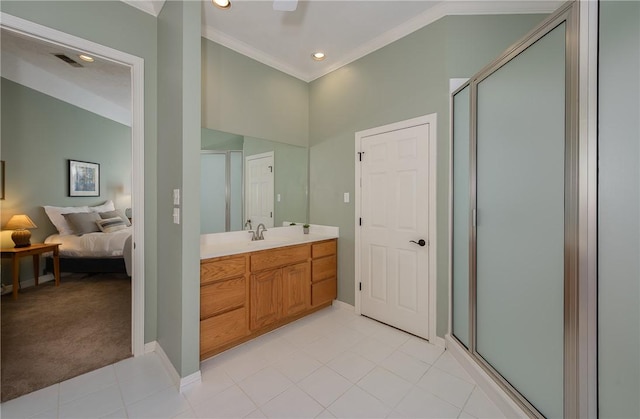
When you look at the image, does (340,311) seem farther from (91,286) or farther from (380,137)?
(91,286)

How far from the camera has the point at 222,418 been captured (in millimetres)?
1514

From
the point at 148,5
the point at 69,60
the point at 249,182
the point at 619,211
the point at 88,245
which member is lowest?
the point at 88,245

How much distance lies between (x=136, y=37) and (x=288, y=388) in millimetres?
2853

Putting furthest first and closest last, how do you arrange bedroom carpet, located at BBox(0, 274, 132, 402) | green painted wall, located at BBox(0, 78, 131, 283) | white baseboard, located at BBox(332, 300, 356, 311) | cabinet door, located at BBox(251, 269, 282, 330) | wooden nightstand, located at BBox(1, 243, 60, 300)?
green painted wall, located at BBox(0, 78, 131, 283)
wooden nightstand, located at BBox(1, 243, 60, 300)
white baseboard, located at BBox(332, 300, 356, 311)
cabinet door, located at BBox(251, 269, 282, 330)
bedroom carpet, located at BBox(0, 274, 132, 402)

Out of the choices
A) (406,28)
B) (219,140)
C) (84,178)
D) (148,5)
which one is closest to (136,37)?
(148,5)

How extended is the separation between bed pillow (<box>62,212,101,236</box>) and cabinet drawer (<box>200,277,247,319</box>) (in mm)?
3642

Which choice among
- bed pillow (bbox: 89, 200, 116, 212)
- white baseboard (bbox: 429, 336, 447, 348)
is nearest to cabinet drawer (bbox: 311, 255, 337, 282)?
white baseboard (bbox: 429, 336, 447, 348)

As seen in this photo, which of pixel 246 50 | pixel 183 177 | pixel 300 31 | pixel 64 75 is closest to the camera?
pixel 183 177

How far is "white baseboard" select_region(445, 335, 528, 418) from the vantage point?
150 cm

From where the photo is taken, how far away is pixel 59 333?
245 cm

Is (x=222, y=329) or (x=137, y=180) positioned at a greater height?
(x=137, y=180)

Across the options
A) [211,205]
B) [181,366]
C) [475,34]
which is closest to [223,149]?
[211,205]

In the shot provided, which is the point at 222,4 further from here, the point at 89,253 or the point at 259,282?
the point at 89,253

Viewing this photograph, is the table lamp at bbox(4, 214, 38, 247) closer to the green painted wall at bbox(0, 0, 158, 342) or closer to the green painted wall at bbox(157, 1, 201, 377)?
the green painted wall at bbox(0, 0, 158, 342)
